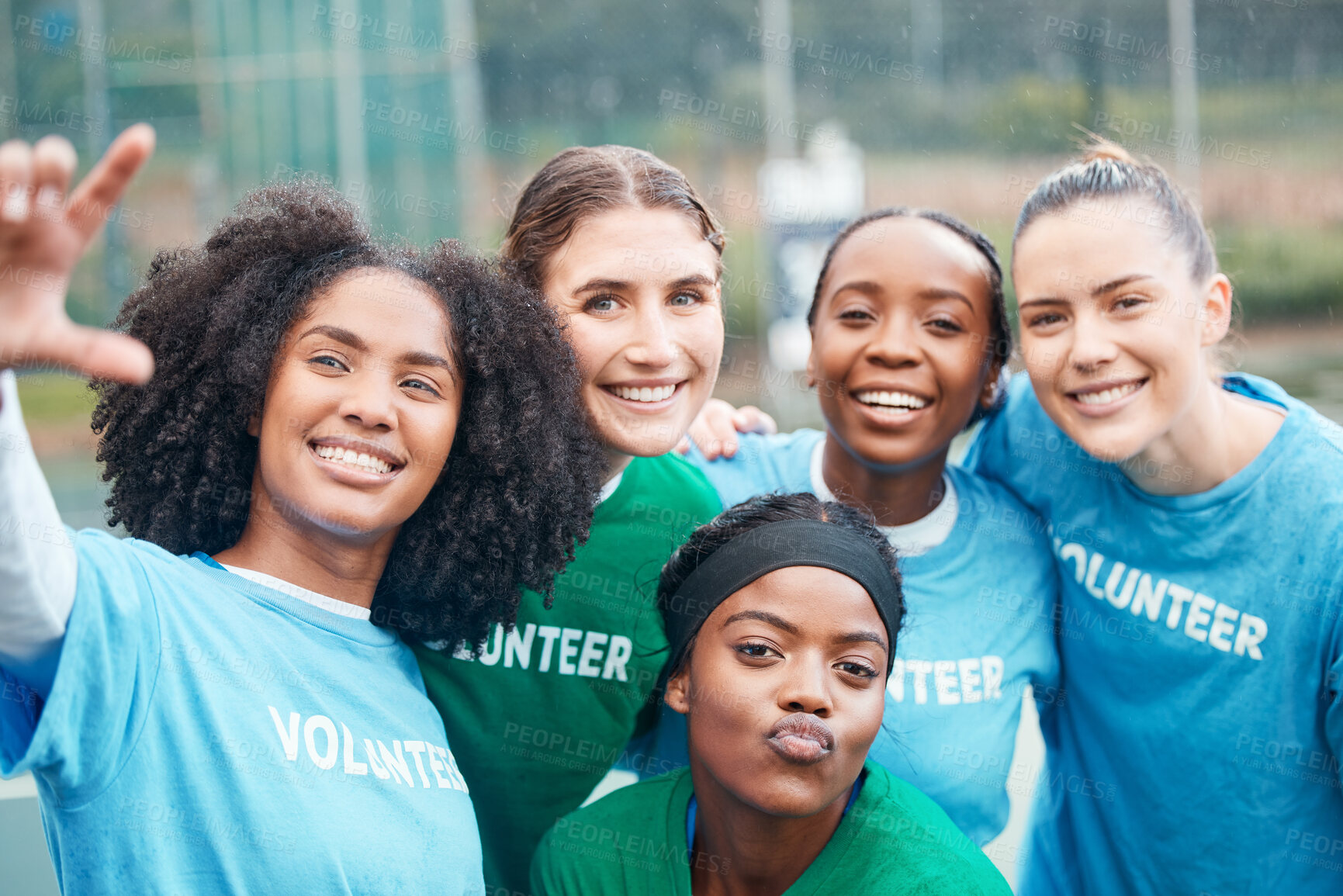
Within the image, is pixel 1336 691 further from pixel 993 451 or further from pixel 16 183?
pixel 16 183

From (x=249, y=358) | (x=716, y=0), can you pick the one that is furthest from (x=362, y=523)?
(x=716, y=0)

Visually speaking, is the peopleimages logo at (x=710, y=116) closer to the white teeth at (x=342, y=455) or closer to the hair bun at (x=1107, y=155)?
the hair bun at (x=1107, y=155)

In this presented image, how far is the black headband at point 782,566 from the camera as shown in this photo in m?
2.02

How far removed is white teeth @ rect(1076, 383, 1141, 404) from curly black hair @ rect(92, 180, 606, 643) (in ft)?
3.34

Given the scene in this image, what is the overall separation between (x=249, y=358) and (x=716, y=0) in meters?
11.7

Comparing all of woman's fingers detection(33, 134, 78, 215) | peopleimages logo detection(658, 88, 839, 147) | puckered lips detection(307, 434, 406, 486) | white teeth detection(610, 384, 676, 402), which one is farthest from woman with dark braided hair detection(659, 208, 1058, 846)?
peopleimages logo detection(658, 88, 839, 147)

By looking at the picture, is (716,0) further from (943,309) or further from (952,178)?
(943,309)

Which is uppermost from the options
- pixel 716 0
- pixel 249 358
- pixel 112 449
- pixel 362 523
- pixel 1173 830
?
pixel 716 0

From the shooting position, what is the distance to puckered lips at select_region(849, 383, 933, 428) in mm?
2459

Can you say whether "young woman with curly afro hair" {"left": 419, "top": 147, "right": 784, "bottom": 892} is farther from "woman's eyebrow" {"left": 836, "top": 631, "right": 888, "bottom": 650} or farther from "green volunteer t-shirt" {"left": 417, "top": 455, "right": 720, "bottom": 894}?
"woman's eyebrow" {"left": 836, "top": 631, "right": 888, "bottom": 650}

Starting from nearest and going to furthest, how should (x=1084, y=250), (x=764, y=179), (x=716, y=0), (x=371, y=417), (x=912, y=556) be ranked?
1. (x=371, y=417)
2. (x=1084, y=250)
3. (x=912, y=556)
4. (x=764, y=179)
5. (x=716, y=0)

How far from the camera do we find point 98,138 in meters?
9.12

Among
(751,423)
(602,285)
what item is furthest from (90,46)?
(602,285)

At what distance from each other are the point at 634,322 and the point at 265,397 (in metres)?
0.75
